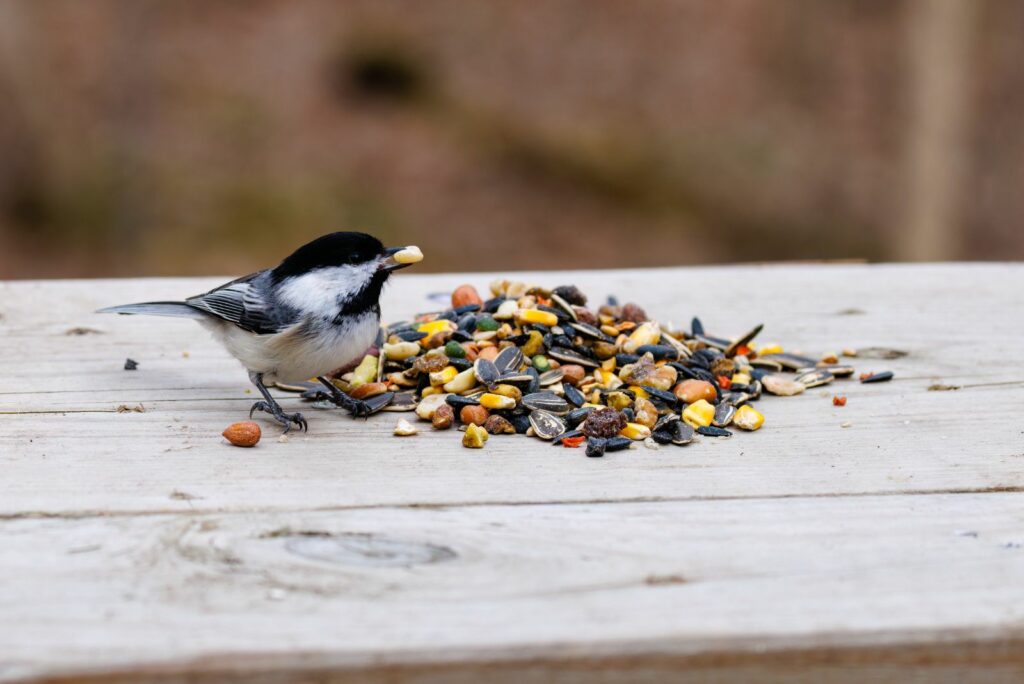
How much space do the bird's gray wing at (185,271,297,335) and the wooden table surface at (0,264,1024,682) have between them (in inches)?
6.7

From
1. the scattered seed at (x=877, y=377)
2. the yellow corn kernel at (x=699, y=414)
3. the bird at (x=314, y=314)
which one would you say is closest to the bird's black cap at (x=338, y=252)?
the bird at (x=314, y=314)

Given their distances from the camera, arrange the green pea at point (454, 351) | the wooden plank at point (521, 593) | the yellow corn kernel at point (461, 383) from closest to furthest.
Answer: the wooden plank at point (521, 593), the yellow corn kernel at point (461, 383), the green pea at point (454, 351)

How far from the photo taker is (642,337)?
223cm

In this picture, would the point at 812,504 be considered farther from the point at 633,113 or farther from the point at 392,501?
the point at 633,113

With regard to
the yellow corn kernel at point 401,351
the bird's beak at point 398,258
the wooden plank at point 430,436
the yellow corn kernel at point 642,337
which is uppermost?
the bird's beak at point 398,258

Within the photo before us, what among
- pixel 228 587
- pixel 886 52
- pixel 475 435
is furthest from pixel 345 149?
pixel 228 587

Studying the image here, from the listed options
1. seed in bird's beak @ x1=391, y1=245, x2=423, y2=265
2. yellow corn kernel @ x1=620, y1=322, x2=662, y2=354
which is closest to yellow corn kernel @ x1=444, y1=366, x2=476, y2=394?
seed in bird's beak @ x1=391, y1=245, x2=423, y2=265

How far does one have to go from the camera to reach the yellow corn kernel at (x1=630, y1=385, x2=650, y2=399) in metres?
2.04

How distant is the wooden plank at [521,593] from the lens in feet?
3.80

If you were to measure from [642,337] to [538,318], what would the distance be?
22 cm

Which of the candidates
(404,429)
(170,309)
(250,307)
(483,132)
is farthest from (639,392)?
(483,132)

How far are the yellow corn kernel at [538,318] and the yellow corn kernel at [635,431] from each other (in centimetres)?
39

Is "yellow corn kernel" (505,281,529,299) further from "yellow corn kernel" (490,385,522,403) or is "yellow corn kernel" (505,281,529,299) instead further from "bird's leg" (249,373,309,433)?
"bird's leg" (249,373,309,433)

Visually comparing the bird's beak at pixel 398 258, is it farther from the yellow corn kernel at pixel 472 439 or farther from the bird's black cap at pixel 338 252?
the yellow corn kernel at pixel 472 439
